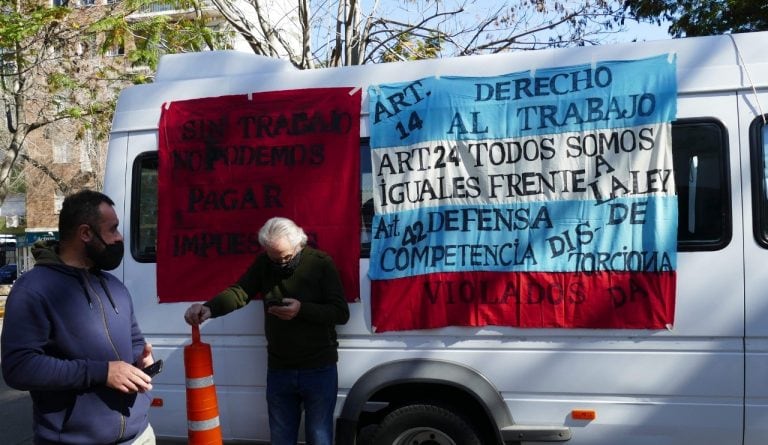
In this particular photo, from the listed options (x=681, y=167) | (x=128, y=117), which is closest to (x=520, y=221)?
(x=681, y=167)

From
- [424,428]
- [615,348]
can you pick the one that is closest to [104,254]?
[424,428]

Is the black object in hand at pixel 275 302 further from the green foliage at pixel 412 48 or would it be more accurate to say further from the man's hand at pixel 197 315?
the green foliage at pixel 412 48

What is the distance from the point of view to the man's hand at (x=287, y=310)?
11.8 ft

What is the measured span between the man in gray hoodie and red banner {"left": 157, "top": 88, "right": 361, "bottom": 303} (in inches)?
58.5

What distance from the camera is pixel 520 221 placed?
376 cm

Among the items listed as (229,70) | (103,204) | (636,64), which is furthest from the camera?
(229,70)

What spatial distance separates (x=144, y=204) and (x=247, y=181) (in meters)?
0.77

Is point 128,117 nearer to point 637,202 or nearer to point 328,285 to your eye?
point 328,285

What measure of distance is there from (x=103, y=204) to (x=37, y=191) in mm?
33225

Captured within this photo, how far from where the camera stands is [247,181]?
421cm

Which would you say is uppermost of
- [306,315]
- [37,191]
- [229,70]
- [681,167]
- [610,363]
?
[37,191]

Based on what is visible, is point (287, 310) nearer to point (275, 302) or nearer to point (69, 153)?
point (275, 302)

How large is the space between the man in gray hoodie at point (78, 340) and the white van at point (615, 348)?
146cm

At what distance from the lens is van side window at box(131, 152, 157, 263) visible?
4363mm
